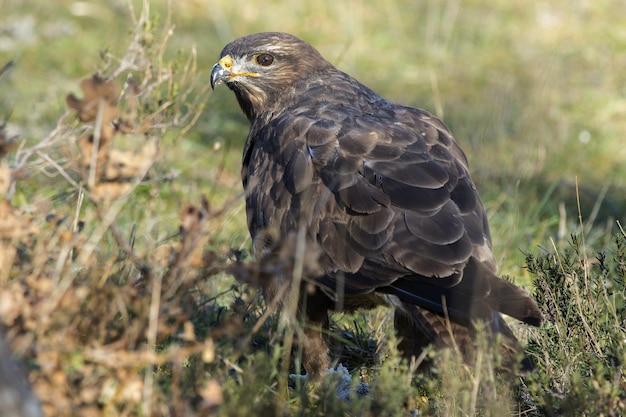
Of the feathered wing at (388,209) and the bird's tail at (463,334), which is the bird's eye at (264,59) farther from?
the bird's tail at (463,334)

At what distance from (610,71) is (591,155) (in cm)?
277

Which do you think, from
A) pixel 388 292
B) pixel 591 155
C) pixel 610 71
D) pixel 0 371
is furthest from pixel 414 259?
pixel 610 71

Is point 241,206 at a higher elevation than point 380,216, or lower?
lower

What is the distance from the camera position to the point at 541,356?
12.7 ft

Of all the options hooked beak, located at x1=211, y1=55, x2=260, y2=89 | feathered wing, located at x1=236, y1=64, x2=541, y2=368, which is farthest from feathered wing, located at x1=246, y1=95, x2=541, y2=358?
hooked beak, located at x1=211, y1=55, x2=260, y2=89

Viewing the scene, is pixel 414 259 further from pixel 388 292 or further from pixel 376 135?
pixel 376 135

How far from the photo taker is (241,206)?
5.52 m

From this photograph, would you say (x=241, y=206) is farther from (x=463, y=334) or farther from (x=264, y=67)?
(x=463, y=334)

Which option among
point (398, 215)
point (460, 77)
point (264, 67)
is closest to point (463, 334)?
point (398, 215)

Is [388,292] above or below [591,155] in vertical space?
above

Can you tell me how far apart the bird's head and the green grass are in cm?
29

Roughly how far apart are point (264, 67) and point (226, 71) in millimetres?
212

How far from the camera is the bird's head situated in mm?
5113

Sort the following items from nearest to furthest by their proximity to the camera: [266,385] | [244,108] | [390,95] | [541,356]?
1. [266,385]
2. [541,356]
3. [244,108]
4. [390,95]
